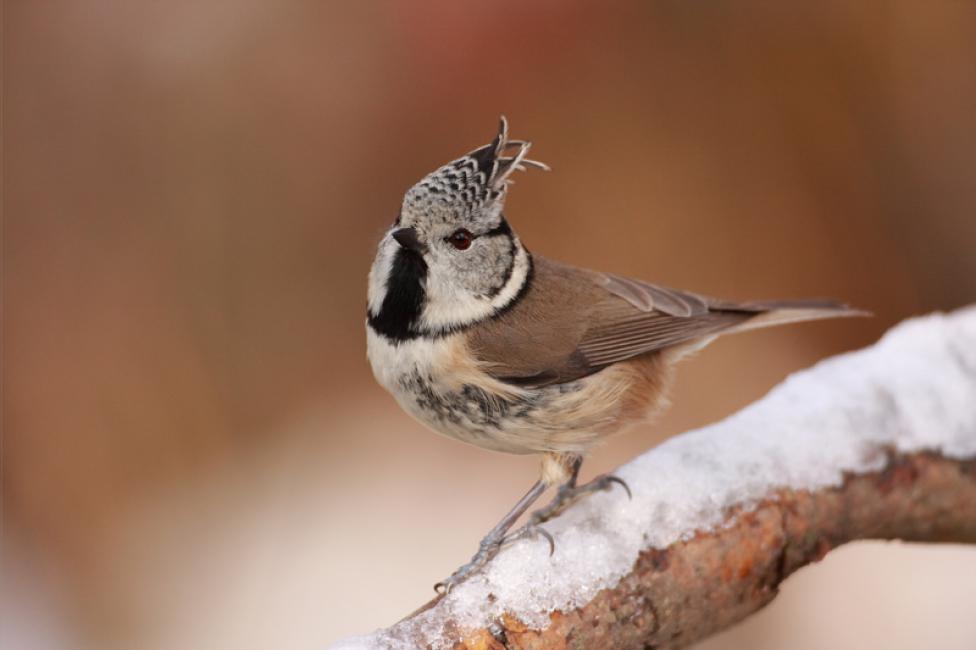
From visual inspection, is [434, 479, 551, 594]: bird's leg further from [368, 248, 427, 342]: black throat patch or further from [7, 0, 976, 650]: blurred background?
[7, 0, 976, 650]: blurred background

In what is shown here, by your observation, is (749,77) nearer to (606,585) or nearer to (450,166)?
(450,166)

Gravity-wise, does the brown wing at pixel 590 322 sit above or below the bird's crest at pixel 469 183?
below

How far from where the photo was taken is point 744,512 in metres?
2.85

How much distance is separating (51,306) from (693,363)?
137 inches

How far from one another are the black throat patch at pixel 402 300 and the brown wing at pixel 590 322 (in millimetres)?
183

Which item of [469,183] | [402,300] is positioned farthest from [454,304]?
[469,183]

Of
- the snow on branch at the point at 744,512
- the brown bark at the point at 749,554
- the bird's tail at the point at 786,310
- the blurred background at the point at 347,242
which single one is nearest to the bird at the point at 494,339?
the snow on branch at the point at 744,512

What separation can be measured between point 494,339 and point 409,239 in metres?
0.42

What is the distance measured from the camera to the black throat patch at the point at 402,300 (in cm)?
287

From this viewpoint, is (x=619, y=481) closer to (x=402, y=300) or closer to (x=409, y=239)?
(x=402, y=300)

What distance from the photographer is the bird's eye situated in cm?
282

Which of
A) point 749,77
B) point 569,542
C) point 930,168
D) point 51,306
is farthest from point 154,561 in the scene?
point 930,168

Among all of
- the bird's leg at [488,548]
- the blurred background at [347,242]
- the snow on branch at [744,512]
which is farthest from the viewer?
the blurred background at [347,242]

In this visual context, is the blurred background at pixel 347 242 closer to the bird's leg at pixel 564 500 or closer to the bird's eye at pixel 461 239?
the bird's leg at pixel 564 500
